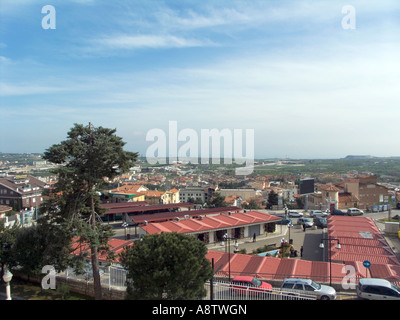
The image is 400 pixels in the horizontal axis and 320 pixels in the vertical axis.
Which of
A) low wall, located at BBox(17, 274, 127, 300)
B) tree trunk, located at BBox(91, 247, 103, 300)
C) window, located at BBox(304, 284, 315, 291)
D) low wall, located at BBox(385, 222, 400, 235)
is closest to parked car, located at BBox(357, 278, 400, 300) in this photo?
window, located at BBox(304, 284, 315, 291)

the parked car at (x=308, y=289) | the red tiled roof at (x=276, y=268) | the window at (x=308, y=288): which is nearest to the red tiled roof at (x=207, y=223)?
the red tiled roof at (x=276, y=268)

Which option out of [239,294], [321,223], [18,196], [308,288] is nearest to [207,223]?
[321,223]

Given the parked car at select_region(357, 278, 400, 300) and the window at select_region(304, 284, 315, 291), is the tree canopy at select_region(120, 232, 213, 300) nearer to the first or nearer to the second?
the window at select_region(304, 284, 315, 291)

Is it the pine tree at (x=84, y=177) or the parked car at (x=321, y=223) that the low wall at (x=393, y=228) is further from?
the pine tree at (x=84, y=177)

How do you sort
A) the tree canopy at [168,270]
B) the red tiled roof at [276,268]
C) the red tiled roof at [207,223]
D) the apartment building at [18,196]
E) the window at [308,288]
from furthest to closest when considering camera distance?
the apartment building at [18,196]
the red tiled roof at [207,223]
the red tiled roof at [276,268]
the window at [308,288]
the tree canopy at [168,270]
